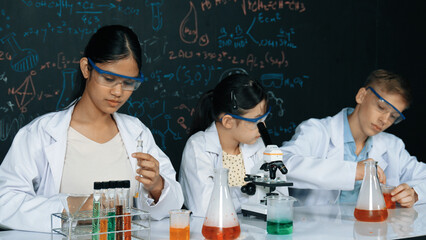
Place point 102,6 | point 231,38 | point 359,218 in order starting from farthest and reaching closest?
point 231,38
point 102,6
point 359,218

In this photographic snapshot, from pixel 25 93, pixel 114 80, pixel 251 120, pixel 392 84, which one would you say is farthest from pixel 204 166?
pixel 25 93

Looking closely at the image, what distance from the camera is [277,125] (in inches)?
162

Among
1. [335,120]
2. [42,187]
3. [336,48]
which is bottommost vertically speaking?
[42,187]

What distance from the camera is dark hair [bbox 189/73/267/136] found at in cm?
275

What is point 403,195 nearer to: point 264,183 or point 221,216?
point 264,183

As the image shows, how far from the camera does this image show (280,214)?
198cm

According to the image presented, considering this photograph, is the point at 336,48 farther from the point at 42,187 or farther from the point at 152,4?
the point at 42,187

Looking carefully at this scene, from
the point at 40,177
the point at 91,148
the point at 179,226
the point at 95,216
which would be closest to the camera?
the point at 95,216

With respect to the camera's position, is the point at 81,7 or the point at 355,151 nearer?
the point at 355,151

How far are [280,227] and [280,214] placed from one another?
0.17ft

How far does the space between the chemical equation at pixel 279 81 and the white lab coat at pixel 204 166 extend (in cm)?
115

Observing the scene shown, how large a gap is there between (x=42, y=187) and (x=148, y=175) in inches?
22.3

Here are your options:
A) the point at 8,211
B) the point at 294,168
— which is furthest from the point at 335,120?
the point at 8,211

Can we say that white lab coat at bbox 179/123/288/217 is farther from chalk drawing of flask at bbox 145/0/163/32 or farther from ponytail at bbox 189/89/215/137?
chalk drawing of flask at bbox 145/0/163/32
